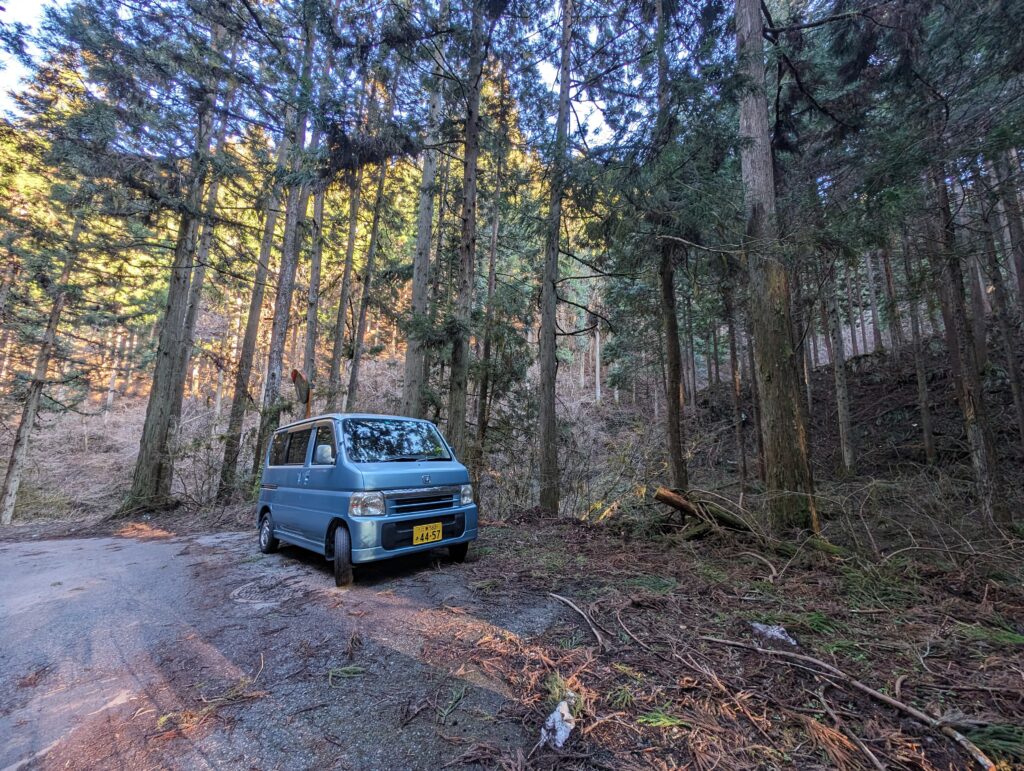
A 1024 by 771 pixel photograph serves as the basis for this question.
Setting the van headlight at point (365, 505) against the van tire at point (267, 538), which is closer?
the van headlight at point (365, 505)

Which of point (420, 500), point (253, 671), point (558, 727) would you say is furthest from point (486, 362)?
point (558, 727)

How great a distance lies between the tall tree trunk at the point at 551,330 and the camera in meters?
9.14

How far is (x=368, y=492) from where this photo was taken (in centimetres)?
452

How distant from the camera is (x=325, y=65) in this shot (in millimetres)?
9023

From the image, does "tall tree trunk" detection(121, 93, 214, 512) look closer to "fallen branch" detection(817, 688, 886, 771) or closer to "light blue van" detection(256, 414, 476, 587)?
"light blue van" detection(256, 414, 476, 587)

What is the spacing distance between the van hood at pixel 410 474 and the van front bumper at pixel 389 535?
1.18 ft

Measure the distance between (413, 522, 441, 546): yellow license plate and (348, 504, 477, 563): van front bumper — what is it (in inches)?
1.4

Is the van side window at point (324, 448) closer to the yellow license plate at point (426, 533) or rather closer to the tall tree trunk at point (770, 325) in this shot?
the yellow license plate at point (426, 533)

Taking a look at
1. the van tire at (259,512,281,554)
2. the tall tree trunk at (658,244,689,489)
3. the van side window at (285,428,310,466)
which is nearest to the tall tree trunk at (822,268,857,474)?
the tall tree trunk at (658,244,689,489)

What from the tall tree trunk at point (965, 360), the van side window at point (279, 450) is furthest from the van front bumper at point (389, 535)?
the tall tree trunk at point (965, 360)

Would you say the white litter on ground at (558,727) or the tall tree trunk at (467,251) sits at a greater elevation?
the tall tree trunk at (467,251)

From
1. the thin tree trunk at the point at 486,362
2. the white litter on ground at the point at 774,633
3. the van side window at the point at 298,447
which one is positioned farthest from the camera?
the thin tree trunk at the point at 486,362

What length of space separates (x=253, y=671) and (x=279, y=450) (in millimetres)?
4158

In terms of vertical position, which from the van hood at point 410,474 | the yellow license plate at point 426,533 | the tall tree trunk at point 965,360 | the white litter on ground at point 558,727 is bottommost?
the white litter on ground at point 558,727
